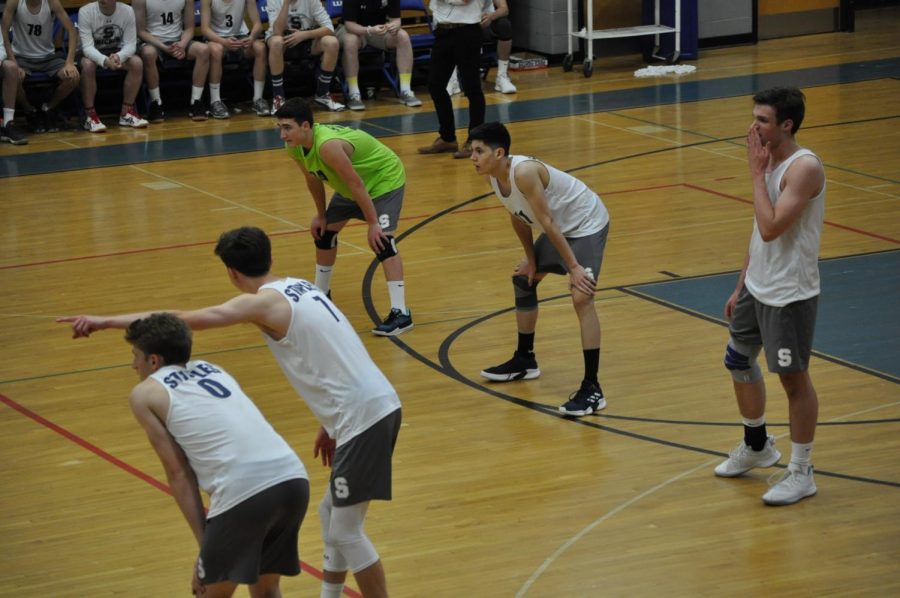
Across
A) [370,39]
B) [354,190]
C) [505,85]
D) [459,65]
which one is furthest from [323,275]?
[505,85]

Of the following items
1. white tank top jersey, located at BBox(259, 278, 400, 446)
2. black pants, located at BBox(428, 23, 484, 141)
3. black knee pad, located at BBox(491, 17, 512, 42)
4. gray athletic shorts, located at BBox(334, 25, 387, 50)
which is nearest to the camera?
white tank top jersey, located at BBox(259, 278, 400, 446)

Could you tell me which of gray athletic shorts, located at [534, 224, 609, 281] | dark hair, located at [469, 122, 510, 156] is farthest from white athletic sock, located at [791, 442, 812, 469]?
dark hair, located at [469, 122, 510, 156]

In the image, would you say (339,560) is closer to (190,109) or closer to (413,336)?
(413,336)

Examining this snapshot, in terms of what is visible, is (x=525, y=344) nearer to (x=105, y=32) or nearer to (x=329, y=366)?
(x=329, y=366)

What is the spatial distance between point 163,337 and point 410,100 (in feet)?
40.1

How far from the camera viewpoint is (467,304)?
912 cm

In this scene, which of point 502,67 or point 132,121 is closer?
point 132,121

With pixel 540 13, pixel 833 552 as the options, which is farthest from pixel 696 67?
pixel 833 552

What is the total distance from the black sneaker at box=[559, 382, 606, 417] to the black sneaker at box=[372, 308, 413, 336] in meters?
1.71

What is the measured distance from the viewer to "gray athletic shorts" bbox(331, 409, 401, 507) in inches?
186

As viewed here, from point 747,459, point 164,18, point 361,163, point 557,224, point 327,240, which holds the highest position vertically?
point 164,18

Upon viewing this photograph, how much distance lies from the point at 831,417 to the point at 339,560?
10.2ft

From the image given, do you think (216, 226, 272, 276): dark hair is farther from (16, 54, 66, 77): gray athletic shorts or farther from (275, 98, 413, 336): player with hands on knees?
(16, 54, 66, 77): gray athletic shorts

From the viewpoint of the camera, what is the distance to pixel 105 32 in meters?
15.1
